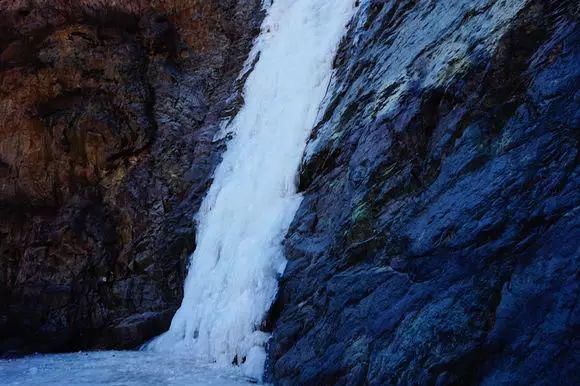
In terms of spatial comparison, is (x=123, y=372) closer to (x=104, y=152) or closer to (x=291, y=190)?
(x=291, y=190)

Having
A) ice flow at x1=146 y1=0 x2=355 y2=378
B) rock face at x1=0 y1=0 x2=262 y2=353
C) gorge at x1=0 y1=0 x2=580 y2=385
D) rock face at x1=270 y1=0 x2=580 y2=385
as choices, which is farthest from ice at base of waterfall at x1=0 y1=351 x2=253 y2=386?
rock face at x1=0 y1=0 x2=262 y2=353

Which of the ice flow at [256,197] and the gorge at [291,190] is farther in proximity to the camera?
A: the ice flow at [256,197]

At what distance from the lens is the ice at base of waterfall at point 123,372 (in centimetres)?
577

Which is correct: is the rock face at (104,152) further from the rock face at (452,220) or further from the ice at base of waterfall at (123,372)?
the rock face at (452,220)

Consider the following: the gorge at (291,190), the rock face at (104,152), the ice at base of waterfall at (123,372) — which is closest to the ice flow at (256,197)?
the gorge at (291,190)

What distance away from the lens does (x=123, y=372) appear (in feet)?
21.3

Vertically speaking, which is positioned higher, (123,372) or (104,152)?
(104,152)

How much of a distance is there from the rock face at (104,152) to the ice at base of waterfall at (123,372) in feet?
6.80

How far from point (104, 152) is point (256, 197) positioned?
4797 mm

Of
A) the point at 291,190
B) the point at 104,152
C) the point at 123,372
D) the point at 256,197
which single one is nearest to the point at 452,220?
the point at 291,190

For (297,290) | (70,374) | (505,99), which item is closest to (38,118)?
(70,374)

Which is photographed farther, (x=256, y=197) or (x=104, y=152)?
(x=104, y=152)

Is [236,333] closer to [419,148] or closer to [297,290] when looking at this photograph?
[297,290]

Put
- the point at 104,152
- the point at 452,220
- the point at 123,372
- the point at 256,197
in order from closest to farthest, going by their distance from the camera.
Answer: the point at 452,220 → the point at 123,372 → the point at 256,197 → the point at 104,152
